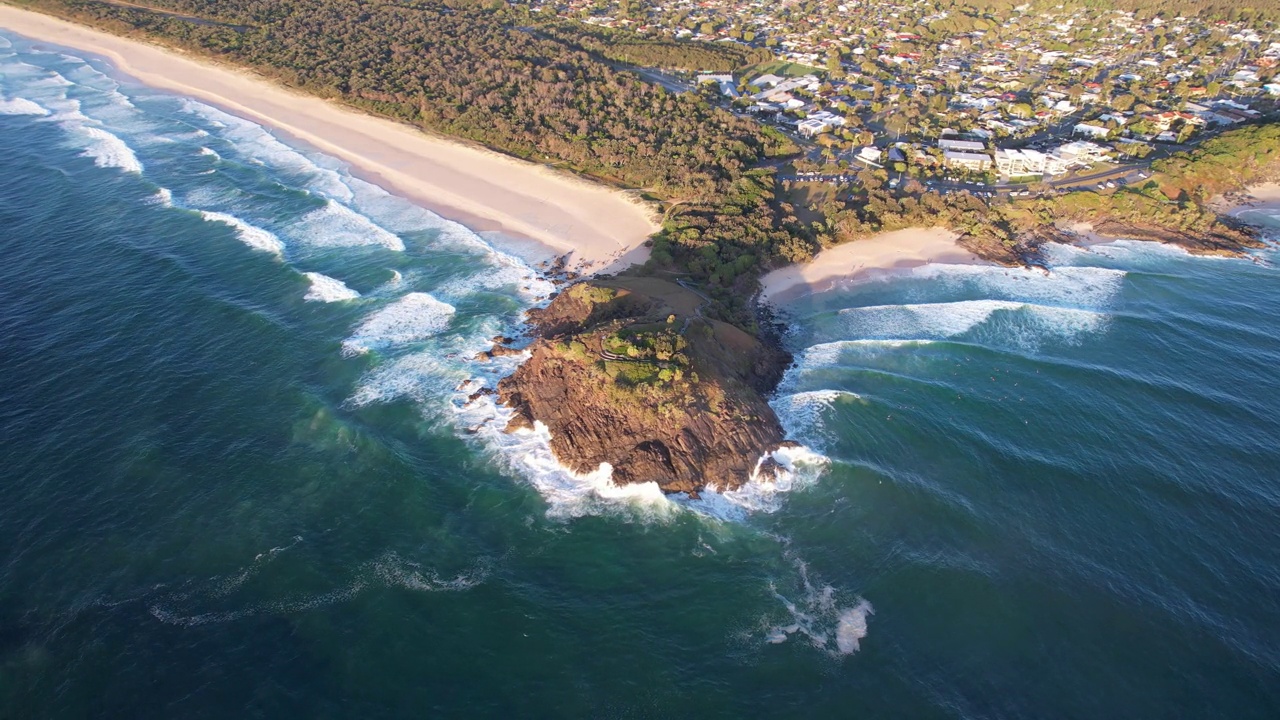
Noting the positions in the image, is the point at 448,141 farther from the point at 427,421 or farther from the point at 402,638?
the point at 402,638

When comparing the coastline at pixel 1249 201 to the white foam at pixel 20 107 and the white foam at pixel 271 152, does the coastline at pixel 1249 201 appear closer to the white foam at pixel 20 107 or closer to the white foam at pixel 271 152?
the white foam at pixel 271 152

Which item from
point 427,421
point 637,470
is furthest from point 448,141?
point 637,470

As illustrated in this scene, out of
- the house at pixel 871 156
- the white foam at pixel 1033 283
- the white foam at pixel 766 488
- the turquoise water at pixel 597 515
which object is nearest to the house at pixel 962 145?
the house at pixel 871 156

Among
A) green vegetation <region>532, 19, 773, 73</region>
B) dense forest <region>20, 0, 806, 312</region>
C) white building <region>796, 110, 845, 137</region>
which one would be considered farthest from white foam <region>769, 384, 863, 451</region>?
green vegetation <region>532, 19, 773, 73</region>

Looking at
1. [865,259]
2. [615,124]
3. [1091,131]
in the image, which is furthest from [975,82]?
[865,259]

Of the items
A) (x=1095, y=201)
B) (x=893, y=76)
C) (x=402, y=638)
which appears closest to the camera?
(x=402, y=638)

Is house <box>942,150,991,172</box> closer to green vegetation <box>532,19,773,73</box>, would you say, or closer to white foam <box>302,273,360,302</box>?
green vegetation <box>532,19,773,73</box>

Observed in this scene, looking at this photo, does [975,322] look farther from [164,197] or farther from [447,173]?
[164,197]

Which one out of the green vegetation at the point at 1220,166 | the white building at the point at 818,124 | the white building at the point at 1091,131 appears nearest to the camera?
the green vegetation at the point at 1220,166
